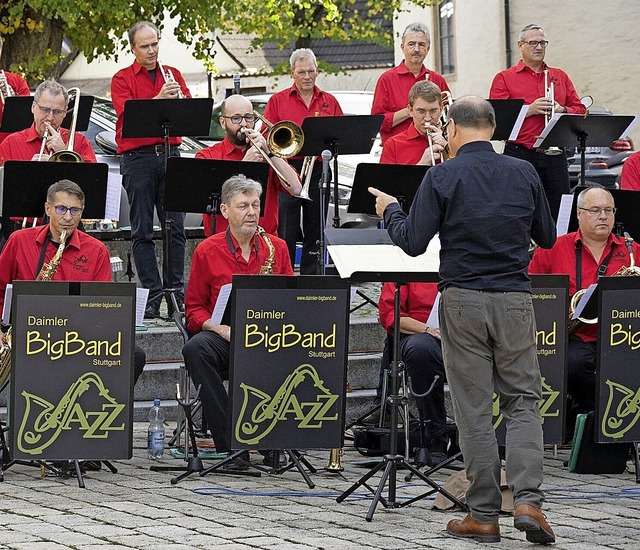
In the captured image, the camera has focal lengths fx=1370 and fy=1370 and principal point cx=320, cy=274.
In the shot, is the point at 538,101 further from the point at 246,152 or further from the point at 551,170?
the point at 246,152

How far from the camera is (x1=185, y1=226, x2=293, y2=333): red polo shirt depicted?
316 inches

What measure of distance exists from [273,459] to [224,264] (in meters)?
1.22

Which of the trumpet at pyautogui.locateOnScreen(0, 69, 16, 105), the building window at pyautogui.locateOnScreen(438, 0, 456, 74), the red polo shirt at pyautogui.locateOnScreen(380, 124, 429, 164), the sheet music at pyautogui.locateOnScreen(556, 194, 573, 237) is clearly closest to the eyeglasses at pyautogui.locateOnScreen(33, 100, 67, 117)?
the trumpet at pyautogui.locateOnScreen(0, 69, 16, 105)

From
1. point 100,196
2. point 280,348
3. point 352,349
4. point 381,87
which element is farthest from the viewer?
point 381,87

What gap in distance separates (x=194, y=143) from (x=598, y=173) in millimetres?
5027

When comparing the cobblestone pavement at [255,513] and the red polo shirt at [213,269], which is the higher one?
the red polo shirt at [213,269]

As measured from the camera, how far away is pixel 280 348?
729 cm

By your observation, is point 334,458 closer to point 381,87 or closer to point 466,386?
point 466,386

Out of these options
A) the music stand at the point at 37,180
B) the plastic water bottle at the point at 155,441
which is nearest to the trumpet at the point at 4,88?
the music stand at the point at 37,180

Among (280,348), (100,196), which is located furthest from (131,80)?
(280,348)

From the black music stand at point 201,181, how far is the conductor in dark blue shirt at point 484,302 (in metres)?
2.73

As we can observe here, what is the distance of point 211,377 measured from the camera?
768cm

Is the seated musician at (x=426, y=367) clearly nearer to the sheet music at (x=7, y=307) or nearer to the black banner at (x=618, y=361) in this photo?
the black banner at (x=618, y=361)

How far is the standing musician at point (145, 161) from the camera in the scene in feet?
32.8
